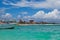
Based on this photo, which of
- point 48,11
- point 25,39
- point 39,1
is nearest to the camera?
point 25,39

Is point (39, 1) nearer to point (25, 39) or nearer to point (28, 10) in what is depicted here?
point (28, 10)

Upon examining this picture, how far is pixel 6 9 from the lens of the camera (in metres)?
8.27

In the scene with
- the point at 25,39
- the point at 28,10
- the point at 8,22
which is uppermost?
the point at 28,10

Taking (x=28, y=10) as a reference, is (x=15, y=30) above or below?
below

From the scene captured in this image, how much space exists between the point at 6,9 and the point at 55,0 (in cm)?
264

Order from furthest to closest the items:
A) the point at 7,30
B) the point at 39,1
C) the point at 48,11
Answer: the point at 7,30 < the point at 48,11 < the point at 39,1

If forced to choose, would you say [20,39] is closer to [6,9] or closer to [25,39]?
[25,39]

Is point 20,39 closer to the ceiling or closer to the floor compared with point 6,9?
closer to the floor

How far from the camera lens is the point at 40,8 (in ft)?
26.9

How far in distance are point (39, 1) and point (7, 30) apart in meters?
2.88

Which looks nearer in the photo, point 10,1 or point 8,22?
A: point 10,1

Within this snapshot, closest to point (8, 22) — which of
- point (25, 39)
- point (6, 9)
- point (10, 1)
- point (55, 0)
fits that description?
point (6, 9)

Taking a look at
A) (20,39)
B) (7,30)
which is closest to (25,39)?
(20,39)

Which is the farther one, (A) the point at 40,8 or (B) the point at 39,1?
(A) the point at 40,8
